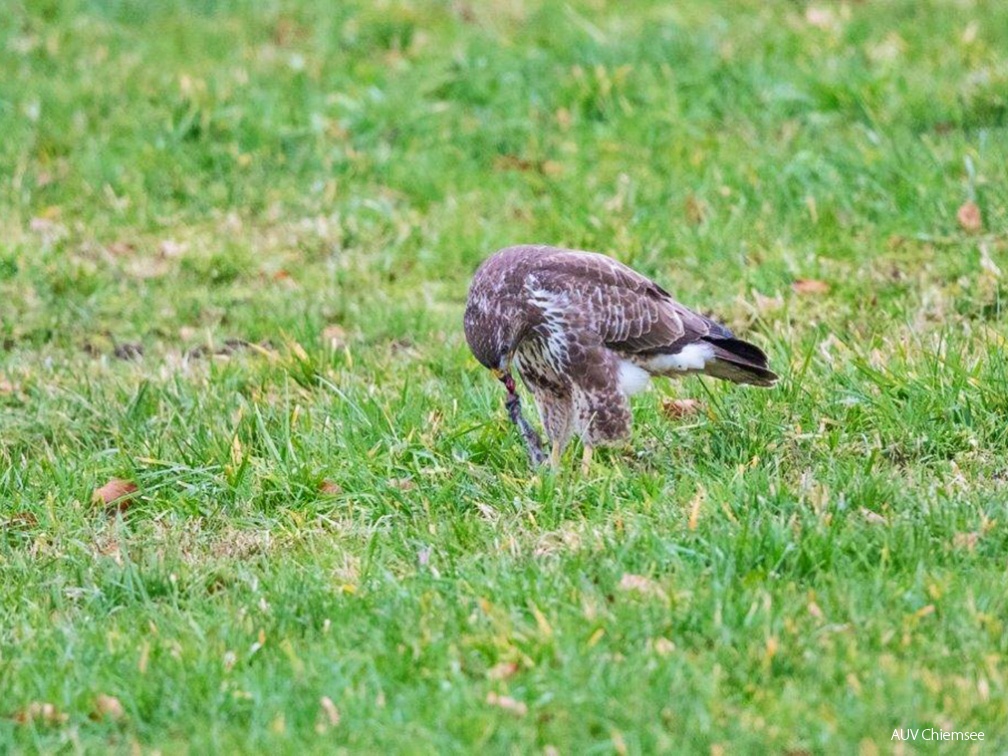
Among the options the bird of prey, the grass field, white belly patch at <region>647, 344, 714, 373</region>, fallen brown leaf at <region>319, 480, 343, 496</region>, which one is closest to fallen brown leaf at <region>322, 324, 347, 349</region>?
the grass field

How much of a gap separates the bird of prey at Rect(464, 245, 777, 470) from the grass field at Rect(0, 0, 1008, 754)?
187mm

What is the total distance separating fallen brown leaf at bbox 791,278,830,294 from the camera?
718 cm

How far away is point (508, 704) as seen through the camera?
12.7 ft

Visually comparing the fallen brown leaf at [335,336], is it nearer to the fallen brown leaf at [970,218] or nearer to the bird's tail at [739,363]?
the bird's tail at [739,363]

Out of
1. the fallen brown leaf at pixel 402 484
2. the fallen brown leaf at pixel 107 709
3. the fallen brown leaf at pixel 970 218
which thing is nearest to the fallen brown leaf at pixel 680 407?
the fallen brown leaf at pixel 402 484

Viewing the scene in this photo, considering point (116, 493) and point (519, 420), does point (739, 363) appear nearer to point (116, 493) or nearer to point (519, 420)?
point (519, 420)

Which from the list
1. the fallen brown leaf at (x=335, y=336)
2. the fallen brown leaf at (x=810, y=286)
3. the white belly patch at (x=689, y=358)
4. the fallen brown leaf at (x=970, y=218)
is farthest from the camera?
the fallen brown leaf at (x=970, y=218)

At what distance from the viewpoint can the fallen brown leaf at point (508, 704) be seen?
387cm

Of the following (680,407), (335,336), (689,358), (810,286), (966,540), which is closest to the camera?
(966,540)

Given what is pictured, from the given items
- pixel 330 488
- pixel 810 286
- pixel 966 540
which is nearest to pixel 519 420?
pixel 330 488

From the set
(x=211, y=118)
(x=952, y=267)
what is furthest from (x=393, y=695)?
(x=211, y=118)

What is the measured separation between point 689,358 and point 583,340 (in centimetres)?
42

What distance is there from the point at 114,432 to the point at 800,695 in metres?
3.26

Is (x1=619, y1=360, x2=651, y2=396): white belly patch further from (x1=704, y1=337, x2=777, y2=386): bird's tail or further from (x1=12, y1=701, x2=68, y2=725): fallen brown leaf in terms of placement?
(x1=12, y1=701, x2=68, y2=725): fallen brown leaf
